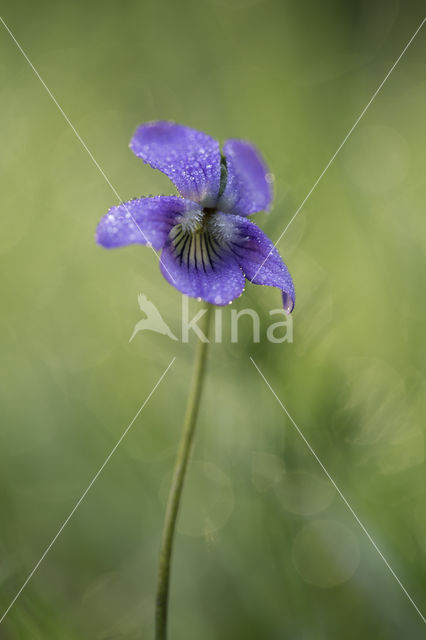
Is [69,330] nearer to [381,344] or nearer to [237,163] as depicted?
[381,344]

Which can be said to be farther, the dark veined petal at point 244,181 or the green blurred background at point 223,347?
the green blurred background at point 223,347

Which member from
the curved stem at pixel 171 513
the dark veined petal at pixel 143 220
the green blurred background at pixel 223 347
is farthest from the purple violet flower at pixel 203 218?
the green blurred background at pixel 223 347

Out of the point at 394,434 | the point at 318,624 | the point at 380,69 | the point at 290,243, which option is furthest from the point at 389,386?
the point at 380,69

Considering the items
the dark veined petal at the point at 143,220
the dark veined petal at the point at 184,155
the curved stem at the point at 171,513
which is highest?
the dark veined petal at the point at 184,155

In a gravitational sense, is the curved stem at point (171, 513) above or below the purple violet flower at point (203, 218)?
below

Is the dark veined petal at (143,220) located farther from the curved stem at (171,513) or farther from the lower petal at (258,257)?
the curved stem at (171,513)

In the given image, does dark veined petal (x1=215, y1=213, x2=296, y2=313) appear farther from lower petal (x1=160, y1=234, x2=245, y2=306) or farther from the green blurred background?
the green blurred background

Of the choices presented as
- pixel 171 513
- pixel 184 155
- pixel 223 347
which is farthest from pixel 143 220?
pixel 223 347
